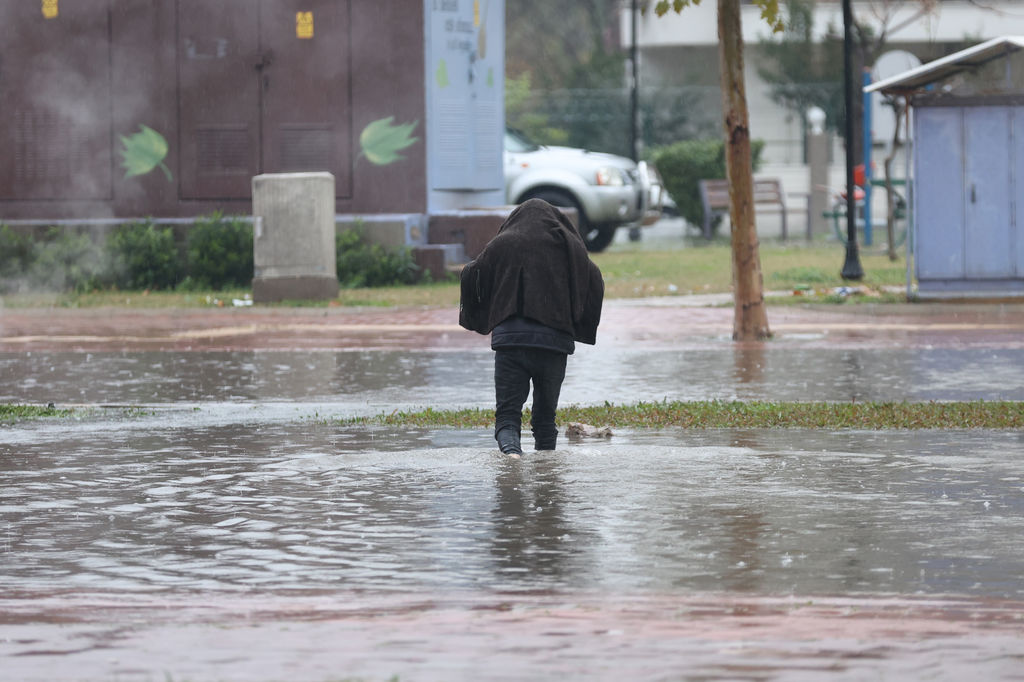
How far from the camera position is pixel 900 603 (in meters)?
6.18

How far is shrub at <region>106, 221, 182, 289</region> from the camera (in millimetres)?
23469

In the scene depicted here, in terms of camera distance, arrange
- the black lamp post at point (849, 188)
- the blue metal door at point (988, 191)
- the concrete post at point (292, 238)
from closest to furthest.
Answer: the blue metal door at point (988, 191) < the concrete post at point (292, 238) < the black lamp post at point (849, 188)

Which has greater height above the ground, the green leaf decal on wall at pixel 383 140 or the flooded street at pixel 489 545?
the green leaf decal on wall at pixel 383 140

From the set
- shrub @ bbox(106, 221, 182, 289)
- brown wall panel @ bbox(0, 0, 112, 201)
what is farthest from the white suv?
A: brown wall panel @ bbox(0, 0, 112, 201)

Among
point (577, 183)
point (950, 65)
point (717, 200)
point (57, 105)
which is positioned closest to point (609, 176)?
point (577, 183)

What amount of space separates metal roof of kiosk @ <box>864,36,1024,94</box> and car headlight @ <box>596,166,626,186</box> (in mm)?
8373

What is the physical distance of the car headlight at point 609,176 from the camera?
95.4ft

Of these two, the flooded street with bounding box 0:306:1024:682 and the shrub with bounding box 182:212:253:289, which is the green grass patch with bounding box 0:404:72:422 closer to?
the flooded street with bounding box 0:306:1024:682

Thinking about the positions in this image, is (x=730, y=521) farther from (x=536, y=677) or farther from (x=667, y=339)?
(x=667, y=339)

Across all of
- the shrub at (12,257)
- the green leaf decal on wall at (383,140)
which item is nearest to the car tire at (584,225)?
the green leaf decal on wall at (383,140)

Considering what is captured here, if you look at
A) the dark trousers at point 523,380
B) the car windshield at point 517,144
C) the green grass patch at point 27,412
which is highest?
the car windshield at point 517,144

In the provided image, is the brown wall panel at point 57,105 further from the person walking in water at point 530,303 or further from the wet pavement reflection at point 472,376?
the person walking in water at point 530,303

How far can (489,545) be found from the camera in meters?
7.39

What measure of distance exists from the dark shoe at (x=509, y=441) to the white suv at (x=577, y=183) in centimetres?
1903
